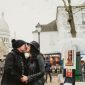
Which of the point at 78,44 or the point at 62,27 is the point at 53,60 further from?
the point at 78,44

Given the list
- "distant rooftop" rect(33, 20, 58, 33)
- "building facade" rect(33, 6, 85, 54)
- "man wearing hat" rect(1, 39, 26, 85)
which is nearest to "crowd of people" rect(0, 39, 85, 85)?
"man wearing hat" rect(1, 39, 26, 85)

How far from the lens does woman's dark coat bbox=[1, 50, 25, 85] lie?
9805 millimetres

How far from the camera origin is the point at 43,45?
8850 cm

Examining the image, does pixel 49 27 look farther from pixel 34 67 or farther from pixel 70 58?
pixel 34 67

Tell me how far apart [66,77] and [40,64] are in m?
3.24

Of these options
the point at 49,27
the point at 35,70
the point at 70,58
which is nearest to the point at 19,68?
the point at 35,70

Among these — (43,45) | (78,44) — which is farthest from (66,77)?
(43,45)

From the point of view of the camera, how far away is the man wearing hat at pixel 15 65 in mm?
9812

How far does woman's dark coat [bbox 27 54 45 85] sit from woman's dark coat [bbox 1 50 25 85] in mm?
235

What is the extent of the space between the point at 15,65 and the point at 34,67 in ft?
2.65

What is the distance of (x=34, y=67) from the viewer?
34.9 feet

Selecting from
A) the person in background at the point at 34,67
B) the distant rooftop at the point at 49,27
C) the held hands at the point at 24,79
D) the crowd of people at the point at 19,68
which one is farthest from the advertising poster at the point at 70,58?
the distant rooftop at the point at 49,27

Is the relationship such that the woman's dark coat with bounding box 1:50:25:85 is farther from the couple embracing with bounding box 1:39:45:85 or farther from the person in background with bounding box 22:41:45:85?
the person in background with bounding box 22:41:45:85

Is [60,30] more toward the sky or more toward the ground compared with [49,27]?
more toward the ground
